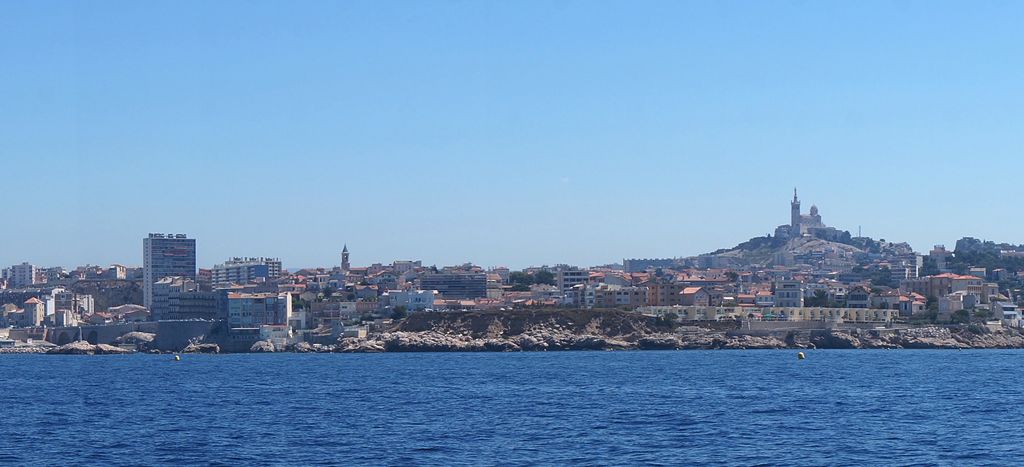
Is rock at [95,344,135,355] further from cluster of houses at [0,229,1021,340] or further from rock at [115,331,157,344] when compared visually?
cluster of houses at [0,229,1021,340]

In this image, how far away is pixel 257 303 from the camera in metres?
113

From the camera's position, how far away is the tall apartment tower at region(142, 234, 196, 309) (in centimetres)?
16312

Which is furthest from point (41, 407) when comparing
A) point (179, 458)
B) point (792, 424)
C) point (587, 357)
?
point (587, 357)

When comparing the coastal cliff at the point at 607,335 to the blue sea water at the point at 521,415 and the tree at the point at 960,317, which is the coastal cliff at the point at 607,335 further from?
the blue sea water at the point at 521,415

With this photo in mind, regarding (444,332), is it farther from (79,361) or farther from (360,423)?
(360,423)

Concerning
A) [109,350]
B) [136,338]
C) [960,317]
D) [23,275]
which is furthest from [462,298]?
[23,275]

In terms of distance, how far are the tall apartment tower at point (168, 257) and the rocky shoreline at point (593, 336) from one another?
58474 millimetres

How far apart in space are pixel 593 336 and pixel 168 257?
8227cm

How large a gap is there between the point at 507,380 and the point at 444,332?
42415mm

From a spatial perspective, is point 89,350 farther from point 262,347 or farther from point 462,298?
point 462,298

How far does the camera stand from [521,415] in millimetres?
41281

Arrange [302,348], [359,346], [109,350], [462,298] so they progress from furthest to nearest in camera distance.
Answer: [462,298]
[109,350]
[302,348]
[359,346]

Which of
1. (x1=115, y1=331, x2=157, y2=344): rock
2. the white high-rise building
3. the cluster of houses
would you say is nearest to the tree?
the cluster of houses

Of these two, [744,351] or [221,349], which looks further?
[221,349]
